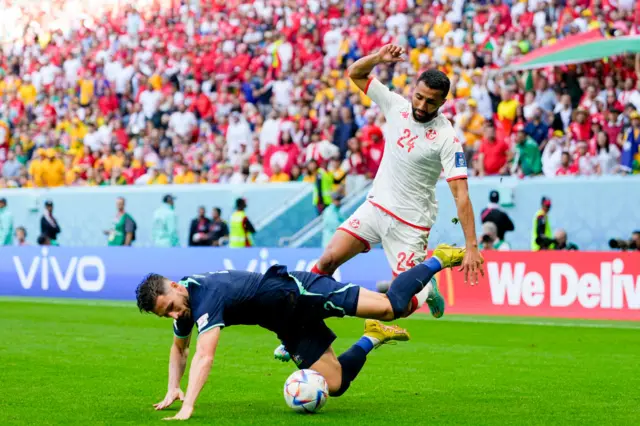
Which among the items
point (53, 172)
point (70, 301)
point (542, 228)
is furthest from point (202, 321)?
point (53, 172)

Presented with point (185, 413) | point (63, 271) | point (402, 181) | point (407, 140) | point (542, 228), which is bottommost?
point (63, 271)

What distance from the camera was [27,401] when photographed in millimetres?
8617

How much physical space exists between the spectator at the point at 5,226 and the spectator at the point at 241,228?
20.9ft

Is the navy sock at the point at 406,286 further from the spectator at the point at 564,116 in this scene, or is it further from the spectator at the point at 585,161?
the spectator at the point at 564,116

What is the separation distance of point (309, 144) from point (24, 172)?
9.52 m

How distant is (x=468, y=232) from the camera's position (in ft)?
29.8

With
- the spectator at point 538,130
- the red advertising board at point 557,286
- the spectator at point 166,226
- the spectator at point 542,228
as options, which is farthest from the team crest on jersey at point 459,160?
the spectator at point 166,226

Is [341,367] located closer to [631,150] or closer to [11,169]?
[631,150]

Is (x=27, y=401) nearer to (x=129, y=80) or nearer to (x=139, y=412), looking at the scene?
(x=139, y=412)

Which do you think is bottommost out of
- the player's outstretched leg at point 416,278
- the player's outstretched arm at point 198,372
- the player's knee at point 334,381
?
the player's knee at point 334,381

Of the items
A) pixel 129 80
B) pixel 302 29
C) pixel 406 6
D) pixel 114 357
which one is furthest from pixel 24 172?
pixel 114 357

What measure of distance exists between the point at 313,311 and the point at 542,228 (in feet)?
37.3

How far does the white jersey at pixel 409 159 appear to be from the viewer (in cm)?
962

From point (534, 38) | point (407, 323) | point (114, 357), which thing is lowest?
point (407, 323)
